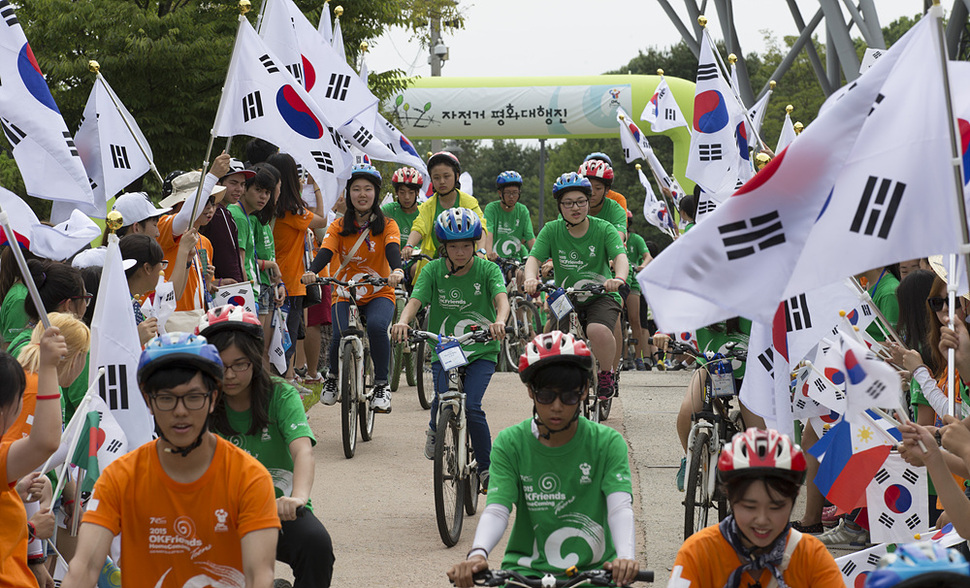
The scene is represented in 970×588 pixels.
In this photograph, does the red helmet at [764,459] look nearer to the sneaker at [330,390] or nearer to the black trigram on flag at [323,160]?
the black trigram on flag at [323,160]

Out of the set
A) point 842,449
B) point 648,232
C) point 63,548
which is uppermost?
point 648,232

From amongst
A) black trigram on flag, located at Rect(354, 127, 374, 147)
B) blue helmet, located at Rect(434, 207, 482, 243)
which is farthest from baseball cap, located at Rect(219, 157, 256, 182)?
blue helmet, located at Rect(434, 207, 482, 243)

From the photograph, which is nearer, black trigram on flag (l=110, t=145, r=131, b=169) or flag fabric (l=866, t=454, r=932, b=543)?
flag fabric (l=866, t=454, r=932, b=543)

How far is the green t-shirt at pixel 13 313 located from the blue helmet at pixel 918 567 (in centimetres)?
467

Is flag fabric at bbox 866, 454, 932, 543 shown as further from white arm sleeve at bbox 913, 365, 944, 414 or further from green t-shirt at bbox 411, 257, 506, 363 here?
green t-shirt at bbox 411, 257, 506, 363

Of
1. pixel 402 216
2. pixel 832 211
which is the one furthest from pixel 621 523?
pixel 402 216

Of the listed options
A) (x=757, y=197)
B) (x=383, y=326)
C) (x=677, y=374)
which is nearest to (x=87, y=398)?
(x=757, y=197)

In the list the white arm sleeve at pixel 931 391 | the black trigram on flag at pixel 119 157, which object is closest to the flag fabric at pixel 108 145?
the black trigram on flag at pixel 119 157

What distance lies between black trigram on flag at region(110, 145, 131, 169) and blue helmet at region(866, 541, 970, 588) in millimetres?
7470

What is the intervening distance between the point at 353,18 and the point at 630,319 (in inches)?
224

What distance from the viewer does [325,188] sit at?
864cm

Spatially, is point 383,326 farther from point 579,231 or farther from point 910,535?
point 910,535

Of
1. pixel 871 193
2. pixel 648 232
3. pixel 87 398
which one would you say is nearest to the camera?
pixel 871 193

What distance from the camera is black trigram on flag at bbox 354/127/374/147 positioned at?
10695 millimetres
